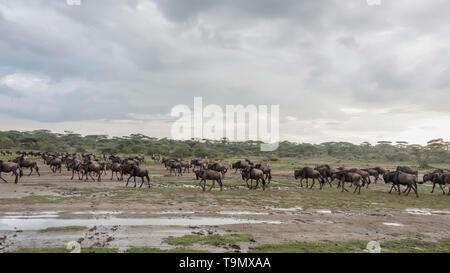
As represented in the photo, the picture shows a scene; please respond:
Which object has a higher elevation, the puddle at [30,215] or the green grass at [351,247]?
the puddle at [30,215]

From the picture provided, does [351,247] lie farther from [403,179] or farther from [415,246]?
[403,179]

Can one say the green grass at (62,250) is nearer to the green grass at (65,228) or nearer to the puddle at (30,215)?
the green grass at (65,228)

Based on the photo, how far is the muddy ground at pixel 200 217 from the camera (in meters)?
9.42

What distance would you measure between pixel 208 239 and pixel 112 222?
4.47 meters

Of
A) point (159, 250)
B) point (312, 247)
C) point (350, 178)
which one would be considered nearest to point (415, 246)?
point (312, 247)

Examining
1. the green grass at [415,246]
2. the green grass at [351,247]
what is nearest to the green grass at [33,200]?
the green grass at [351,247]

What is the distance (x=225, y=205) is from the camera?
15656mm

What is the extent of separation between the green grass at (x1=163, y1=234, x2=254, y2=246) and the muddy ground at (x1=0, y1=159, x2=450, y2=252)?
0.90 ft

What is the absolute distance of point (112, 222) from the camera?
36.8 ft

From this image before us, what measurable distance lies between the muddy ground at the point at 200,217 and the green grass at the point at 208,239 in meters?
0.27

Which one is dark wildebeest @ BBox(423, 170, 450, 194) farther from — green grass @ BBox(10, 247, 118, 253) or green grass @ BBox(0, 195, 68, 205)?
green grass @ BBox(0, 195, 68, 205)
